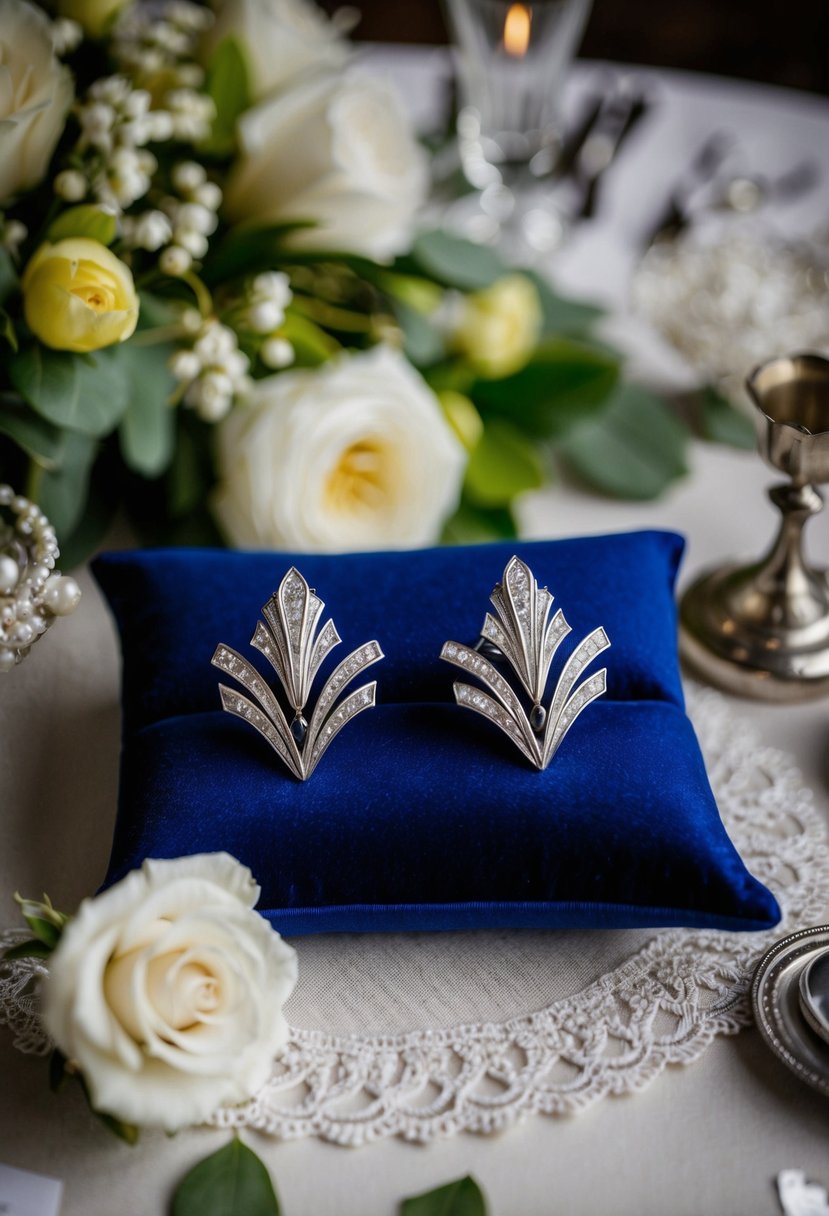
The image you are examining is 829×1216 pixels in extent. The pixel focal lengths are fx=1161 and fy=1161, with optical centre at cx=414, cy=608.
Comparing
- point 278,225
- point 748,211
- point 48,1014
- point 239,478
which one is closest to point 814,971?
point 48,1014

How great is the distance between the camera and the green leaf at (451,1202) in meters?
0.54

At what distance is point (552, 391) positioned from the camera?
3.26 ft

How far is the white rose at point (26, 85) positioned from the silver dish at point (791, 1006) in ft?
2.18

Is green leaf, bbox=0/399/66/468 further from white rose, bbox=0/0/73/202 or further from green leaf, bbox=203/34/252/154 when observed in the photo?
green leaf, bbox=203/34/252/154

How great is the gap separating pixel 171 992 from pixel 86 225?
0.48 m

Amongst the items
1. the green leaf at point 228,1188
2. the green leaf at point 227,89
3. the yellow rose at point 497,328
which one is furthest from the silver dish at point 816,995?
the green leaf at point 227,89

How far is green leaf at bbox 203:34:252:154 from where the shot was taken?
35.5 inches

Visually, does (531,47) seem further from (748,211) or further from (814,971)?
(814,971)

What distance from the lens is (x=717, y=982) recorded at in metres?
0.64

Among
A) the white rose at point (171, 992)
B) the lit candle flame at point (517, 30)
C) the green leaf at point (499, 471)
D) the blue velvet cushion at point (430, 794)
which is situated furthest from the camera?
the lit candle flame at point (517, 30)

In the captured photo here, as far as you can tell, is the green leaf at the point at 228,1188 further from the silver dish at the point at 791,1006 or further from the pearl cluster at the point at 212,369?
the pearl cluster at the point at 212,369

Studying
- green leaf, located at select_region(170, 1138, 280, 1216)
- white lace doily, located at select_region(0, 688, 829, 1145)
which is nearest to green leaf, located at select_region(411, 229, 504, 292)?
white lace doily, located at select_region(0, 688, 829, 1145)

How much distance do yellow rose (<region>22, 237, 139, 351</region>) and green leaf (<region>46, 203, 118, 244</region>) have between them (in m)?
0.02

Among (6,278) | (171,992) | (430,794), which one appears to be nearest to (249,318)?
(6,278)
